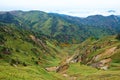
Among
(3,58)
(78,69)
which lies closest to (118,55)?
(78,69)

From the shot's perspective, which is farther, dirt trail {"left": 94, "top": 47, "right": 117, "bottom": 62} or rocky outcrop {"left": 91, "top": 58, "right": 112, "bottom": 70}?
dirt trail {"left": 94, "top": 47, "right": 117, "bottom": 62}

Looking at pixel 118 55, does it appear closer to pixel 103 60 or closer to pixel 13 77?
pixel 103 60

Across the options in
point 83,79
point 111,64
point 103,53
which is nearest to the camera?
point 83,79

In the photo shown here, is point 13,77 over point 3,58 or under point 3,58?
over

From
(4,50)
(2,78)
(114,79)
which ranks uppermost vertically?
(2,78)

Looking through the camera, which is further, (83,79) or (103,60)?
(103,60)

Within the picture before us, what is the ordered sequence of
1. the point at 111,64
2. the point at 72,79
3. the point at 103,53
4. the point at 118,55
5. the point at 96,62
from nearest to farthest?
the point at 72,79 < the point at 111,64 < the point at 118,55 < the point at 96,62 < the point at 103,53

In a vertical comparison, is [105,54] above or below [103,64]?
above

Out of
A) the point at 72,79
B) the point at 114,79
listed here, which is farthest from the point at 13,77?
the point at 72,79

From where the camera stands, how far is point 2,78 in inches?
2240

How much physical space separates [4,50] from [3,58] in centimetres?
2517

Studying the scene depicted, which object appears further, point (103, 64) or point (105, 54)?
point (105, 54)

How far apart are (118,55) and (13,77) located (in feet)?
241

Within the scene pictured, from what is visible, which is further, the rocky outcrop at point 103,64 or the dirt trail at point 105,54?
the dirt trail at point 105,54
